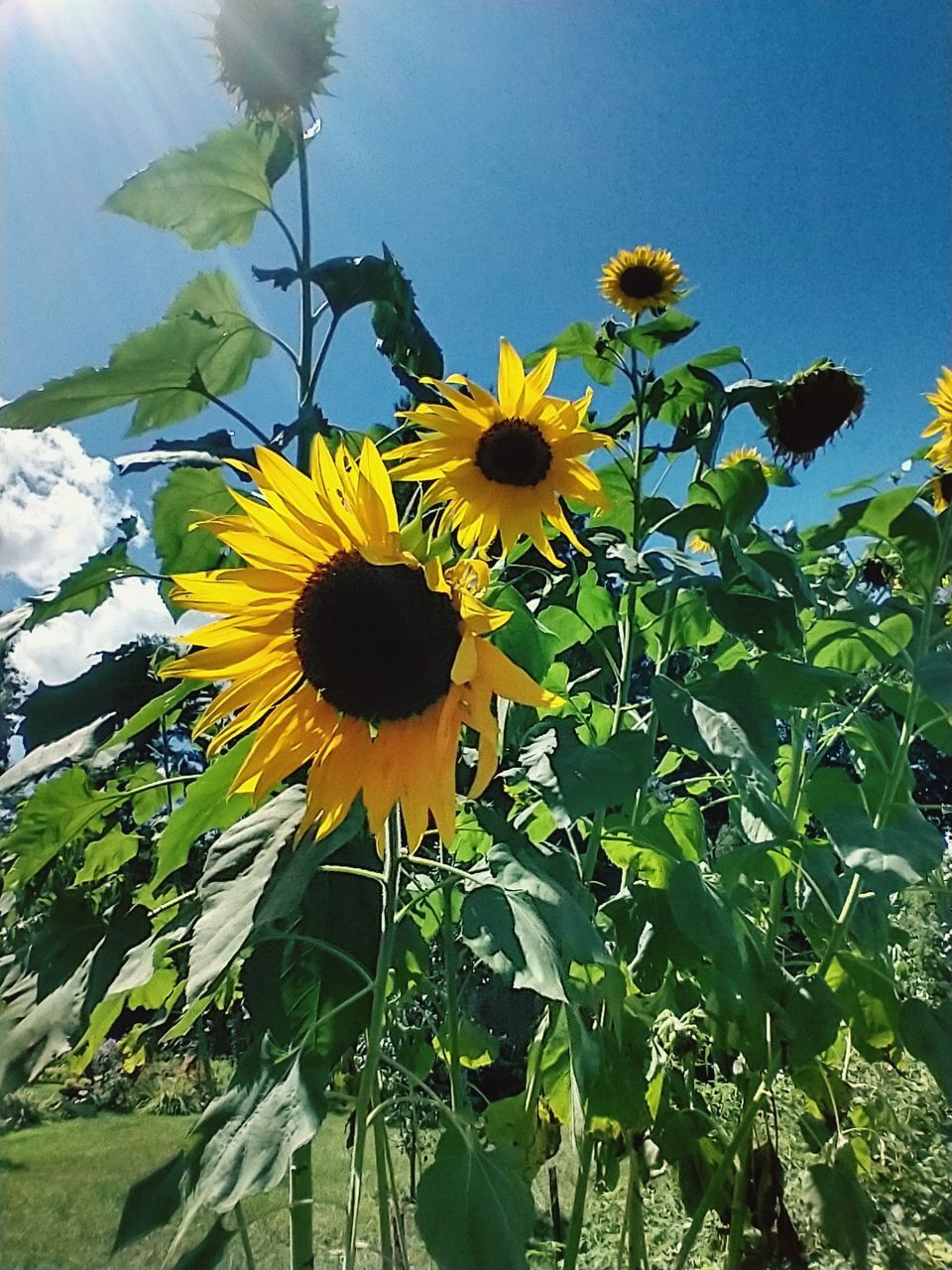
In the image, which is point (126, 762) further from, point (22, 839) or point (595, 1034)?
point (595, 1034)

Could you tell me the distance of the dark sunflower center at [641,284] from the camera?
1239 mm

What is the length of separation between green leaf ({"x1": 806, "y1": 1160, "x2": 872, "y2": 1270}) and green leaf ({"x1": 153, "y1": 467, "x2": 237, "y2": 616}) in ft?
2.60

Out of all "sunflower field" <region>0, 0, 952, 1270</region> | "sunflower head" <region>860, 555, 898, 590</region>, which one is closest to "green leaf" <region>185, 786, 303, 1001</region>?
"sunflower field" <region>0, 0, 952, 1270</region>

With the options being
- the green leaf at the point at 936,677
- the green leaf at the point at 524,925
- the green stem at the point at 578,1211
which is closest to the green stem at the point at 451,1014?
the green stem at the point at 578,1211

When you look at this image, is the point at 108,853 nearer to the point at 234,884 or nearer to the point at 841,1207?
the point at 234,884

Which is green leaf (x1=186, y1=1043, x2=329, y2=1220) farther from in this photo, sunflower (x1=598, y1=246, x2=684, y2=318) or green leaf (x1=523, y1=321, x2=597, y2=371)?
sunflower (x1=598, y1=246, x2=684, y2=318)

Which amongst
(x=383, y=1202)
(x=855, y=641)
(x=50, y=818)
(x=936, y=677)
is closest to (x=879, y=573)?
(x=855, y=641)

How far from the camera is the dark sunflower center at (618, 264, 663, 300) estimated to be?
4.07 ft

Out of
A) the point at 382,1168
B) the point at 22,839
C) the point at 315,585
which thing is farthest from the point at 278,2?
the point at 382,1168

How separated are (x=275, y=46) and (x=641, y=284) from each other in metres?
0.61

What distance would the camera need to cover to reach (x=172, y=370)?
2.47 feet

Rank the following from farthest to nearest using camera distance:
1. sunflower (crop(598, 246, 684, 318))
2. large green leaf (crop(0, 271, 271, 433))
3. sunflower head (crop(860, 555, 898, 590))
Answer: sunflower head (crop(860, 555, 898, 590)), sunflower (crop(598, 246, 684, 318)), large green leaf (crop(0, 271, 271, 433))

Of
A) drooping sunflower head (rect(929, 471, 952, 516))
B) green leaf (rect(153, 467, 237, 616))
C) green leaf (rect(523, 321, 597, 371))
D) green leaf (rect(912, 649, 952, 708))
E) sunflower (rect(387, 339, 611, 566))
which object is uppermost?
green leaf (rect(523, 321, 597, 371))

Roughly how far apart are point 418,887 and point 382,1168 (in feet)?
0.78
